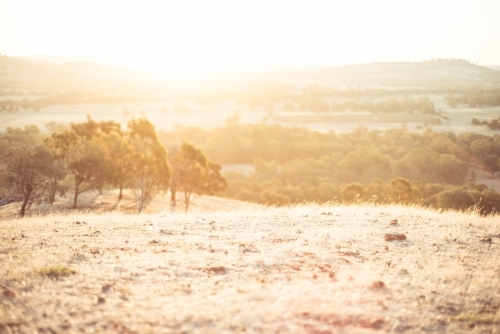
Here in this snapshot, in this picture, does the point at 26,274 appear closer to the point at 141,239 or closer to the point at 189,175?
the point at 141,239

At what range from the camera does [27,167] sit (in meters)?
25.2

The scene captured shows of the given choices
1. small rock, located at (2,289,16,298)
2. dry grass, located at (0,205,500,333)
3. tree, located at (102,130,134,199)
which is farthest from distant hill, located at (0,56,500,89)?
small rock, located at (2,289,16,298)

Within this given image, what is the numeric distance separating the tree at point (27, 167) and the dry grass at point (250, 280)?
14374 mm

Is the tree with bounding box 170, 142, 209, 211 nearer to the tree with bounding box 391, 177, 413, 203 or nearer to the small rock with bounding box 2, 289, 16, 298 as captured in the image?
the tree with bounding box 391, 177, 413, 203

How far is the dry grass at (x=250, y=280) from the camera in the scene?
543cm

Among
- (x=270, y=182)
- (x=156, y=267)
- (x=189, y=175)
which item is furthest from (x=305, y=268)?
(x=270, y=182)

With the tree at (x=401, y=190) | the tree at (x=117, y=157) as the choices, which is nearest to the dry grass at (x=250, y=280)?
the tree at (x=117, y=157)

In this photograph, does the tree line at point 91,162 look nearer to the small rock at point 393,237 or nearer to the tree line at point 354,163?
the tree line at point 354,163

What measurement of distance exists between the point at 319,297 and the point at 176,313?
248 cm

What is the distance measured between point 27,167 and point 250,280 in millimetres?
24220

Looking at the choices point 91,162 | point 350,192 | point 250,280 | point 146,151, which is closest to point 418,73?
point 350,192

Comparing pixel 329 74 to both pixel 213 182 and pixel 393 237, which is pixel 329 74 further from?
pixel 393 237

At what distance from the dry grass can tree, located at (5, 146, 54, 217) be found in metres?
14.4

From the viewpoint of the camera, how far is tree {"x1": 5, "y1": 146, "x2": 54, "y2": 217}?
24969 millimetres
